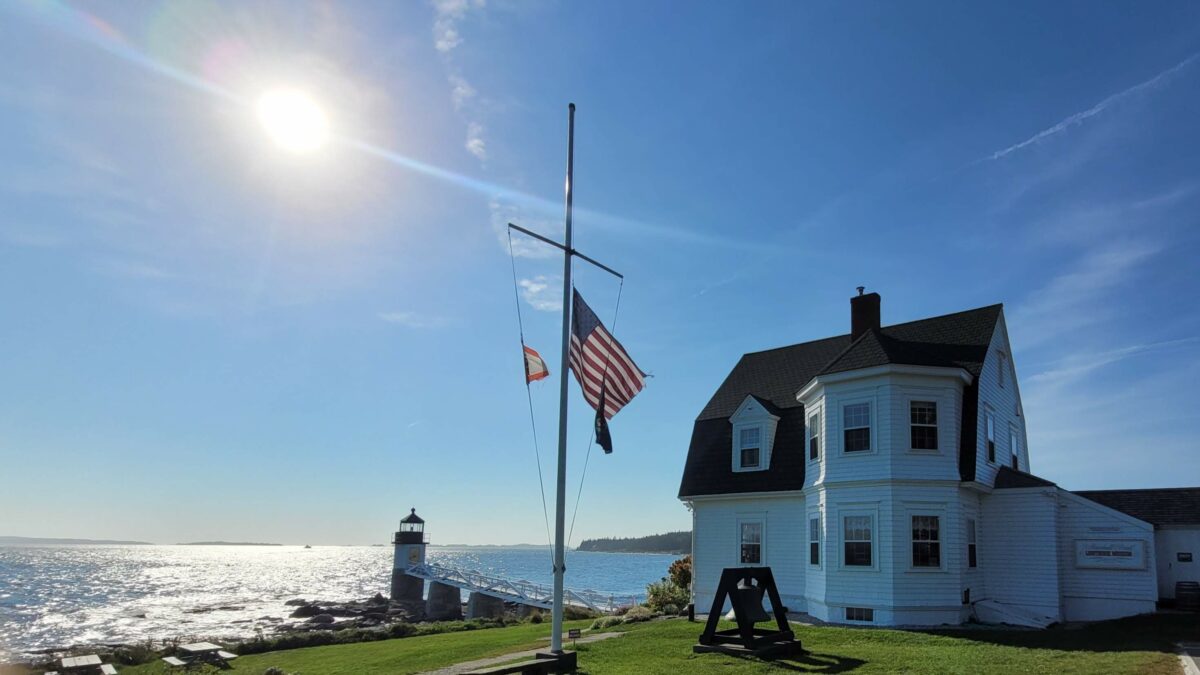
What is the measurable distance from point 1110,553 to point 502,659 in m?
15.7

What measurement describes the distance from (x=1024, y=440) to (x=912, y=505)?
8845mm

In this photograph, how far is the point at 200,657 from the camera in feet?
65.9

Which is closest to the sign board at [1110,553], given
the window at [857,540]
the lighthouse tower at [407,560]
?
the window at [857,540]

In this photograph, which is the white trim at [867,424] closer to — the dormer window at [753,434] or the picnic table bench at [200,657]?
the dormer window at [753,434]

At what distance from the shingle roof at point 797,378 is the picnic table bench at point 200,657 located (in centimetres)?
1411

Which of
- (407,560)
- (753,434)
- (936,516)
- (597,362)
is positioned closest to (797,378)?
(753,434)

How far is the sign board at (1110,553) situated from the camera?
19.6 m

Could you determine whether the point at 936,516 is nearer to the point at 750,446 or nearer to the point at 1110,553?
the point at 1110,553

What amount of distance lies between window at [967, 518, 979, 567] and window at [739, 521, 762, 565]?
6.01 meters

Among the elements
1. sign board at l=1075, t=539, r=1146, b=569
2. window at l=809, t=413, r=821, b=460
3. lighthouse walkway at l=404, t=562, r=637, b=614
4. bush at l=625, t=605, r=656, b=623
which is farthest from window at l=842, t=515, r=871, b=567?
lighthouse walkway at l=404, t=562, r=637, b=614

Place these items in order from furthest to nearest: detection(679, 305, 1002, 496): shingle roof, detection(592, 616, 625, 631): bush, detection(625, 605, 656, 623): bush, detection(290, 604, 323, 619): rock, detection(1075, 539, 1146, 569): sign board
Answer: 1. detection(290, 604, 323, 619): rock
2. detection(625, 605, 656, 623): bush
3. detection(592, 616, 625, 631): bush
4. detection(679, 305, 1002, 496): shingle roof
5. detection(1075, 539, 1146, 569): sign board

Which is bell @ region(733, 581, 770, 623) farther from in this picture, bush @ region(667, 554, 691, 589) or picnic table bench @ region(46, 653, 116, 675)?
bush @ region(667, 554, 691, 589)

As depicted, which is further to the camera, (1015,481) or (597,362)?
(1015,481)

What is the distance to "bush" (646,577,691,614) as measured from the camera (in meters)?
27.1
